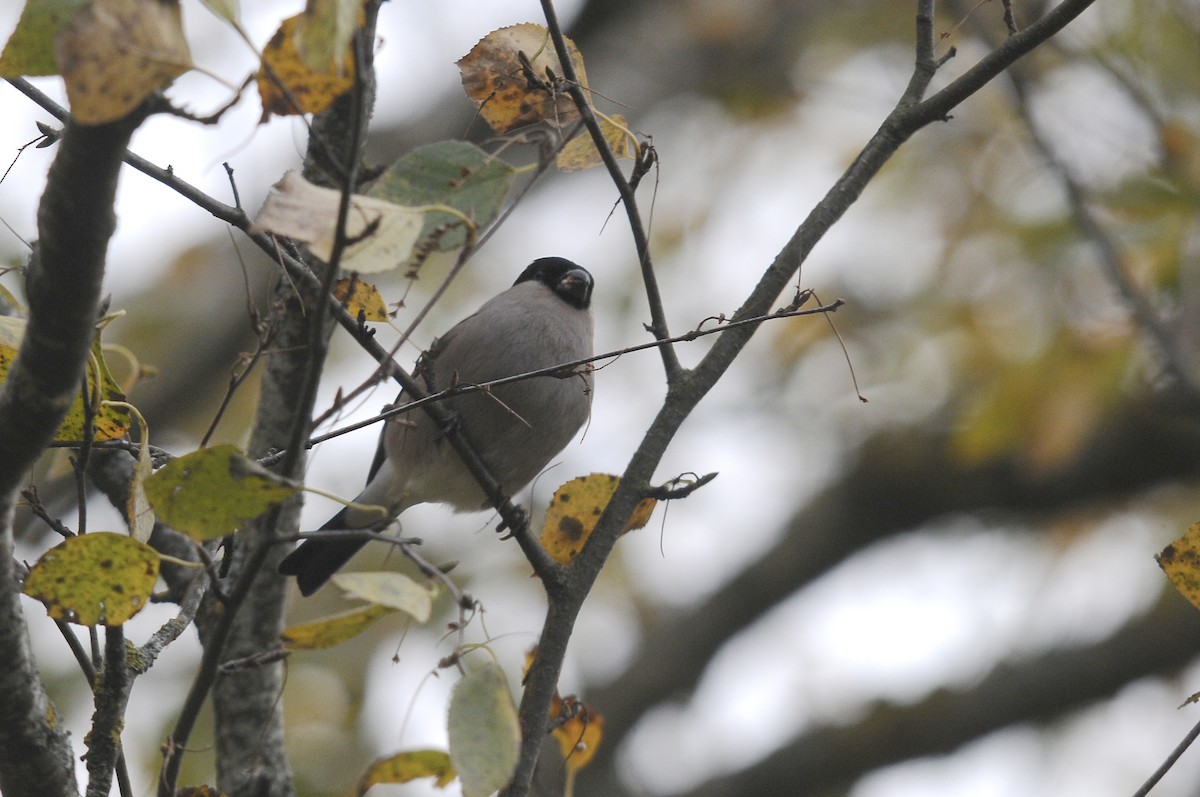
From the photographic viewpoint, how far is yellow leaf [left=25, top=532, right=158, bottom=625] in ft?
4.75

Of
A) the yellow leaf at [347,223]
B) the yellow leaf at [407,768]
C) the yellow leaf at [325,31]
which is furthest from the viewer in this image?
the yellow leaf at [407,768]

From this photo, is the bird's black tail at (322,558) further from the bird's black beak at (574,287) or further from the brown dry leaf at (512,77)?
the brown dry leaf at (512,77)

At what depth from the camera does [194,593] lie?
77.2 inches

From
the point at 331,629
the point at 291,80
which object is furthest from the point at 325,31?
the point at 331,629

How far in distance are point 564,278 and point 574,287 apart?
0.15ft

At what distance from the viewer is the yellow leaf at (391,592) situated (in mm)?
1287

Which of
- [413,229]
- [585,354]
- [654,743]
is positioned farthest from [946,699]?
[413,229]

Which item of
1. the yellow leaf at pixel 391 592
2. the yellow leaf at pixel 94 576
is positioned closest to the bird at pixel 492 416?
the yellow leaf at pixel 94 576

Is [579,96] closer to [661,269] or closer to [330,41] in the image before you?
[330,41]

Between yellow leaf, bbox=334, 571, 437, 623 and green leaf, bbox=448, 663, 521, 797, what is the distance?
131 mm

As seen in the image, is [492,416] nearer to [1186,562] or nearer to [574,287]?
[574,287]

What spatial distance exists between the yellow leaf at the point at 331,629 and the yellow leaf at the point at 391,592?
0.05 meters

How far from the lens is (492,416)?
349 centimetres

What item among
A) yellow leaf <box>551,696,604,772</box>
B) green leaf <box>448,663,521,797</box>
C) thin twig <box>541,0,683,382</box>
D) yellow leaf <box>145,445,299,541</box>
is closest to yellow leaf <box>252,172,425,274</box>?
yellow leaf <box>145,445,299,541</box>
